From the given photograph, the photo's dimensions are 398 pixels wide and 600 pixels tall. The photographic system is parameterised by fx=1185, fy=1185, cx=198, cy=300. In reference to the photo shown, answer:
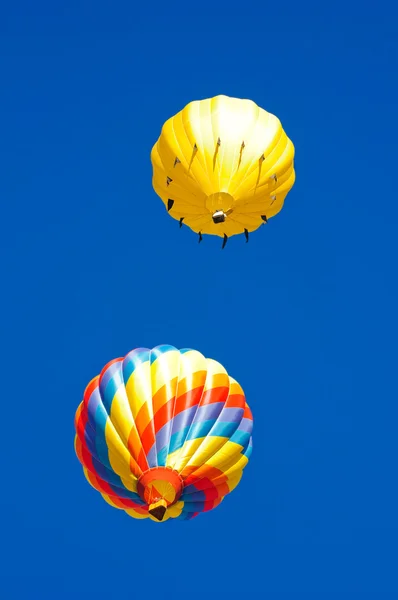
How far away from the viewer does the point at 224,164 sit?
Result: 30.7 metres

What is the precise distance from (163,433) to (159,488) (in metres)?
1.39

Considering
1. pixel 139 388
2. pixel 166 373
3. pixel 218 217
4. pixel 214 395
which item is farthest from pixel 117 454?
pixel 218 217

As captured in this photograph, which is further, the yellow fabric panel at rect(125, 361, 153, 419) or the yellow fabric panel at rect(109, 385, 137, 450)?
the yellow fabric panel at rect(125, 361, 153, 419)

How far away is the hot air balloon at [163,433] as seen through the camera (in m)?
28.3

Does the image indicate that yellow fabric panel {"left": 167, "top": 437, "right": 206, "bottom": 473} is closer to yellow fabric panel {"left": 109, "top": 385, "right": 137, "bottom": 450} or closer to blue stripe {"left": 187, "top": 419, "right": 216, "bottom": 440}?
blue stripe {"left": 187, "top": 419, "right": 216, "bottom": 440}

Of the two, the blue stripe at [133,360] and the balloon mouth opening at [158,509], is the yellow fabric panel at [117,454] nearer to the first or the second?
the balloon mouth opening at [158,509]

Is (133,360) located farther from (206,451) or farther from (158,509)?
(158,509)

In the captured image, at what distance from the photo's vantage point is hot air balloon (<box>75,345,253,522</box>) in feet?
92.8

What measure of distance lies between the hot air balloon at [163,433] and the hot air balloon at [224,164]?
162 inches

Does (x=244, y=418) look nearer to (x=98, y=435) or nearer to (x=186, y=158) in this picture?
(x=98, y=435)

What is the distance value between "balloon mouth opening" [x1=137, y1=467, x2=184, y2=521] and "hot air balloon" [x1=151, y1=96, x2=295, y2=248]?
22.8ft

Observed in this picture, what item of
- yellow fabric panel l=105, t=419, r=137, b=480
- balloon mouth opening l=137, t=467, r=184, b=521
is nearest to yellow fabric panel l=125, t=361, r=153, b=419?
yellow fabric panel l=105, t=419, r=137, b=480

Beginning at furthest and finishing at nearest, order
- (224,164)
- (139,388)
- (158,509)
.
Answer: (224,164) < (139,388) < (158,509)

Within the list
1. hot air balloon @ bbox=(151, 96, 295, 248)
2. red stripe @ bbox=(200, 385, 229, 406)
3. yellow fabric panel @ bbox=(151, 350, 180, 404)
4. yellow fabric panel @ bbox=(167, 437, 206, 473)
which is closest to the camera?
yellow fabric panel @ bbox=(167, 437, 206, 473)
